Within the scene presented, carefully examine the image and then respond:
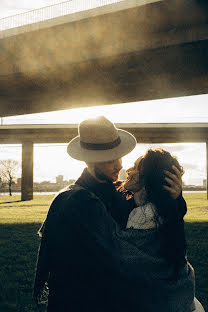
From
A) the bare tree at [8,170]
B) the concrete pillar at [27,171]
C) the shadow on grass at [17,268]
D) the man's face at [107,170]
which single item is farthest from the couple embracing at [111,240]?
the bare tree at [8,170]

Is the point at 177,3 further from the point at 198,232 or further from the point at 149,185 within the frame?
the point at 149,185

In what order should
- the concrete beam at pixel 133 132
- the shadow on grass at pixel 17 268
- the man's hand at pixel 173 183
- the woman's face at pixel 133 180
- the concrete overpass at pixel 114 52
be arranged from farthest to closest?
1. the concrete beam at pixel 133 132
2. the concrete overpass at pixel 114 52
3. the shadow on grass at pixel 17 268
4. the woman's face at pixel 133 180
5. the man's hand at pixel 173 183

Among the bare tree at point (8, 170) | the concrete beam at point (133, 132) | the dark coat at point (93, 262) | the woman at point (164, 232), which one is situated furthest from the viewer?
the bare tree at point (8, 170)

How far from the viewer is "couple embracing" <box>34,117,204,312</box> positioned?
184 centimetres

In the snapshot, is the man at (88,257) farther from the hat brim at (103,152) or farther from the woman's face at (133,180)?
the woman's face at (133,180)

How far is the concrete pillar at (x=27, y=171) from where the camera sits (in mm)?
38031

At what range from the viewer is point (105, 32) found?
639 inches

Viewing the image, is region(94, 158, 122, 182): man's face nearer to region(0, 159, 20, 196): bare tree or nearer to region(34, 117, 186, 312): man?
region(34, 117, 186, 312): man

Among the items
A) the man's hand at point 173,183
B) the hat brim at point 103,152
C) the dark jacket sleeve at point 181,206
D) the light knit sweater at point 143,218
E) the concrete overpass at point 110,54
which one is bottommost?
the light knit sweater at point 143,218

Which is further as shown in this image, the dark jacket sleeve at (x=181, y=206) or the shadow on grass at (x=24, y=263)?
the shadow on grass at (x=24, y=263)

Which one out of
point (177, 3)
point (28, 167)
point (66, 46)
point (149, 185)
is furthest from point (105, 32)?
point (28, 167)

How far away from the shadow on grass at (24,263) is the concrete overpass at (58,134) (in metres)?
25.5

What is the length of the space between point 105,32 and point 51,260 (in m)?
15.9

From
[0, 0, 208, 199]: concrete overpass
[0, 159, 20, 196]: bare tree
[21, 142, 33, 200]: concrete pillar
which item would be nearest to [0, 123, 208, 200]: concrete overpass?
[21, 142, 33, 200]: concrete pillar
